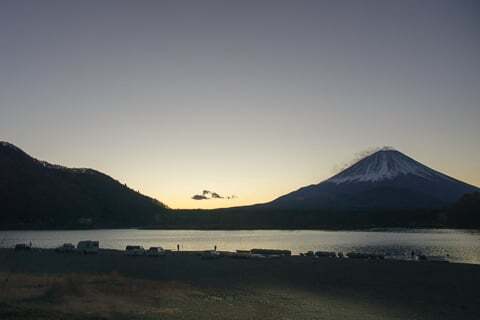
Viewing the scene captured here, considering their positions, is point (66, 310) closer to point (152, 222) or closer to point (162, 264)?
point (162, 264)

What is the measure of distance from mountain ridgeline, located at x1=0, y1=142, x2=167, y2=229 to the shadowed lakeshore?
111958 millimetres

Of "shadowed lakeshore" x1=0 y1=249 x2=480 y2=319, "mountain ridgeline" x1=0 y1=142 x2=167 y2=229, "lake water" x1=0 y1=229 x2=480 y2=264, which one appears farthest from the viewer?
"mountain ridgeline" x1=0 y1=142 x2=167 y2=229

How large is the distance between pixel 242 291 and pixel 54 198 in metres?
139

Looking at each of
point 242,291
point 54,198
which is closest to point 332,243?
point 242,291

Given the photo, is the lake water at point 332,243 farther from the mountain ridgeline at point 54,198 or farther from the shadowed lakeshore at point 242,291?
the mountain ridgeline at point 54,198

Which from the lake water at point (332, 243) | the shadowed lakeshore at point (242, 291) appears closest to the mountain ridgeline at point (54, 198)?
the lake water at point (332, 243)

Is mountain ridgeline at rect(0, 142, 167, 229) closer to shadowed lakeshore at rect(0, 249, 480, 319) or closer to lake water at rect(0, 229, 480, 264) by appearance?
lake water at rect(0, 229, 480, 264)

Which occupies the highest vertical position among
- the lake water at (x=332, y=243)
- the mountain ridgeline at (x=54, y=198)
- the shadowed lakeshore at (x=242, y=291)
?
the mountain ridgeline at (x=54, y=198)

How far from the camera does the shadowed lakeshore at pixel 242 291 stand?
1488 centimetres

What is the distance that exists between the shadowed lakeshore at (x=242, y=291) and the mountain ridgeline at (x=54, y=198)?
112 m

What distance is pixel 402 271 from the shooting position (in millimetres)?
31344

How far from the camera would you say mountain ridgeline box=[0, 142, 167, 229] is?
451 ft

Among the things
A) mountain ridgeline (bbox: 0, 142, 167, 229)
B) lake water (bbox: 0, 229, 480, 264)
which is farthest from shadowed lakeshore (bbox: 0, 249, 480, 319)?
mountain ridgeline (bbox: 0, 142, 167, 229)

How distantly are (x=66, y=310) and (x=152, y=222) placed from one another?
17332 centimetres
